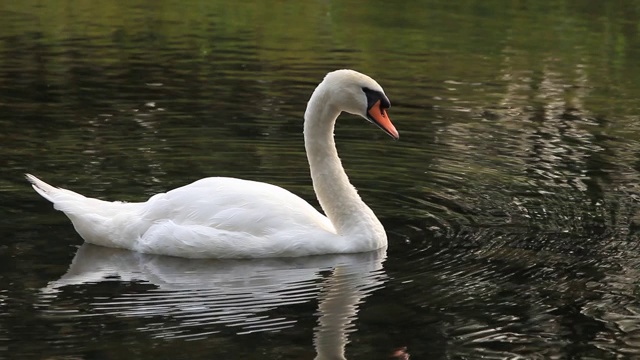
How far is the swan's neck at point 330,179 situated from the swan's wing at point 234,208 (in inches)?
6.8

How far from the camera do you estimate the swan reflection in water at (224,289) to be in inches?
312

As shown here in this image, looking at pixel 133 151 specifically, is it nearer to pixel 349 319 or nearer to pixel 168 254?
pixel 168 254

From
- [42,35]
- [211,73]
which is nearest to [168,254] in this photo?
[211,73]

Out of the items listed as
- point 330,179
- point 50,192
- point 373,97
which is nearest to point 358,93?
point 373,97

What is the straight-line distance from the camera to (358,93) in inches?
392

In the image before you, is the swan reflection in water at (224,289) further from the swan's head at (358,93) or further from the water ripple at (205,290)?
the swan's head at (358,93)

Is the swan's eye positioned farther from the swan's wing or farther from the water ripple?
the water ripple

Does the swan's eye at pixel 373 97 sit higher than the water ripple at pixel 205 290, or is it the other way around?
the swan's eye at pixel 373 97

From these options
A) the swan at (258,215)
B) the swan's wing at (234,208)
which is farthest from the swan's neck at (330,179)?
the swan's wing at (234,208)

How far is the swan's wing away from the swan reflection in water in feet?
0.90

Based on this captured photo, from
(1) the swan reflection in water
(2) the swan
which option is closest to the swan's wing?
(2) the swan

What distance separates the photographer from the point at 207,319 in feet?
26.1

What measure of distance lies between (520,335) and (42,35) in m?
15.2

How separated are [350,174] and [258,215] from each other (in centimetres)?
282
